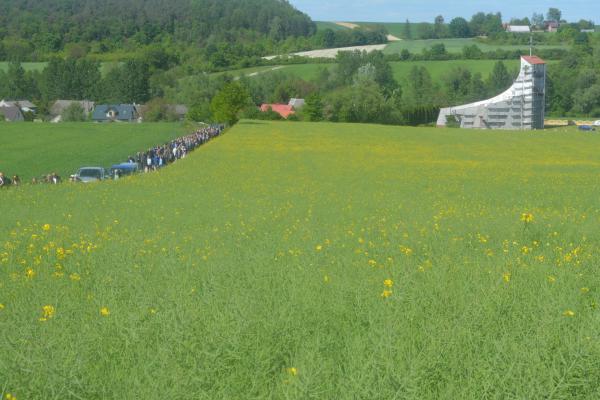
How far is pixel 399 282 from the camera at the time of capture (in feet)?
28.3

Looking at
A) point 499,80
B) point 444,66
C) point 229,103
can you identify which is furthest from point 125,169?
point 444,66

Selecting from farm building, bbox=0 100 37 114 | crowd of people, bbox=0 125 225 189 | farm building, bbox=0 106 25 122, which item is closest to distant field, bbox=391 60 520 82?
farm building, bbox=0 106 25 122

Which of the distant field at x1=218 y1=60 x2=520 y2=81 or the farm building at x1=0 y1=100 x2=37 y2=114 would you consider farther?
the farm building at x1=0 y1=100 x2=37 y2=114

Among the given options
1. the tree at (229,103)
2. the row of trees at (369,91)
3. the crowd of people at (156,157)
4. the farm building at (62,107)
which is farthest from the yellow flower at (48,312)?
the farm building at (62,107)

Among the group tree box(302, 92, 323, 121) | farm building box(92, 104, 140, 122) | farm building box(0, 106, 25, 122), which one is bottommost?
farm building box(92, 104, 140, 122)

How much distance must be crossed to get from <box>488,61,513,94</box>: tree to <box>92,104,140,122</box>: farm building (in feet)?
198

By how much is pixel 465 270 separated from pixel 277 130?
62.5m

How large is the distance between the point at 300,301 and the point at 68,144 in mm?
61702

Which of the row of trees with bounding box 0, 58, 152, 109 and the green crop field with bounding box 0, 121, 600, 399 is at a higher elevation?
the green crop field with bounding box 0, 121, 600, 399

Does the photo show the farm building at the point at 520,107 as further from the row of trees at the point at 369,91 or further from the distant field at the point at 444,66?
the distant field at the point at 444,66

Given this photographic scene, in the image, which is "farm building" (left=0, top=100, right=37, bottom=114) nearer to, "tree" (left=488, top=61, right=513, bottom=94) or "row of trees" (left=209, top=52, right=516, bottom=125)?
"row of trees" (left=209, top=52, right=516, bottom=125)

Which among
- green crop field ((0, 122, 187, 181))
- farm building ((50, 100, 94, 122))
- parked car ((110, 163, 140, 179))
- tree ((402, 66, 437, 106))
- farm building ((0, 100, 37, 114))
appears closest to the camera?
parked car ((110, 163, 140, 179))

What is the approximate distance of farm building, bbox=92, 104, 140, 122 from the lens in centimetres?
15050

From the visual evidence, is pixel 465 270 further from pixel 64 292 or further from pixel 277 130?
pixel 277 130
